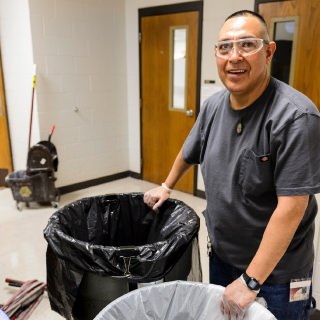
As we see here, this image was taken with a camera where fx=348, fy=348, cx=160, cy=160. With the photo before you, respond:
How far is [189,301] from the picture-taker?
1.12 m

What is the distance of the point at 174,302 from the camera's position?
3.68ft

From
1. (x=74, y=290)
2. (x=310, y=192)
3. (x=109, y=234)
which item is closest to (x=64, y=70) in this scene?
(x=109, y=234)

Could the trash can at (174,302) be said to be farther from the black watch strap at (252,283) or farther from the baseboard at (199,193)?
the baseboard at (199,193)

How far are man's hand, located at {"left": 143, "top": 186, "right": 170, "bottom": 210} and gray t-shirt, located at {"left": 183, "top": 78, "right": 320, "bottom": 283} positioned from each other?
0.26 m

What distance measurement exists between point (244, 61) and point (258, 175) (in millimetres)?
334

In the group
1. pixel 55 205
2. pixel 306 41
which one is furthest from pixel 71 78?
pixel 306 41

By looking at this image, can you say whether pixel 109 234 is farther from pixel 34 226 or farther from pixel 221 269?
pixel 34 226

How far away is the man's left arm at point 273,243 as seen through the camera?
949mm

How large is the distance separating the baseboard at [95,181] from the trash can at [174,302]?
122 inches

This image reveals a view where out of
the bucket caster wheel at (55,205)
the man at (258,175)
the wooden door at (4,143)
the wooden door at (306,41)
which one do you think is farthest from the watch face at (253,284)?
the wooden door at (4,143)

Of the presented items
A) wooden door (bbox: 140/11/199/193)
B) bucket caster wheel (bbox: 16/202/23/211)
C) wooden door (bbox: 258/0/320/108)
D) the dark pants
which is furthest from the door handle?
the dark pants

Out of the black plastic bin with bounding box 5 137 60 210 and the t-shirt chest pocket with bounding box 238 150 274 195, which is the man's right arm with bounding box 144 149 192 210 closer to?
the t-shirt chest pocket with bounding box 238 150 274 195

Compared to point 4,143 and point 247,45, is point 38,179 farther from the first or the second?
point 247,45

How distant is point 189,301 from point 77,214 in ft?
2.00
